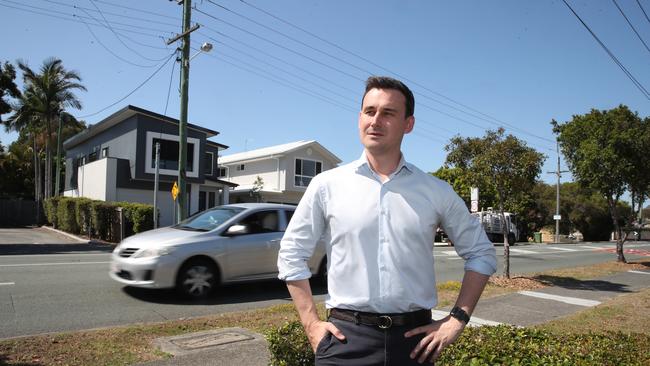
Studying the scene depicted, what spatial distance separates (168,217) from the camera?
27156mm

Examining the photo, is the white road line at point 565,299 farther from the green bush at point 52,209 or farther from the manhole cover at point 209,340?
the green bush at point 52,209

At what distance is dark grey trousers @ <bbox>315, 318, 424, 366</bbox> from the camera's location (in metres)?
2.07

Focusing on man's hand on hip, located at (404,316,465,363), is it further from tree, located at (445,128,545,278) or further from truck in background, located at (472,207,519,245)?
truck in background, located at (472,207,519,245)

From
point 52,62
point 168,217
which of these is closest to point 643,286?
point 168,217

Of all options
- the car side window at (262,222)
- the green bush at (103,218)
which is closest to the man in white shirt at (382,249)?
the car side window at (262,222)

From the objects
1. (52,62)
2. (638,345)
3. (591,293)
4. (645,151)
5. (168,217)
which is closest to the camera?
(638,345)

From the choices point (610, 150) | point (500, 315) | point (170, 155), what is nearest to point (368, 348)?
point (500, 315)

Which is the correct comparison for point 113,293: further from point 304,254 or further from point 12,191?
point 12,191

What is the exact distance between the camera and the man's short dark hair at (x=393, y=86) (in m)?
2.31

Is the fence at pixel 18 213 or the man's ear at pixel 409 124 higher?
the man's ear at pixel 409 124

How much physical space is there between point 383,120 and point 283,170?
33171 mm

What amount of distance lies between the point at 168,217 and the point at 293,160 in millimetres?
11237

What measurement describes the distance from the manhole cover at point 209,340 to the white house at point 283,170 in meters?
28.7

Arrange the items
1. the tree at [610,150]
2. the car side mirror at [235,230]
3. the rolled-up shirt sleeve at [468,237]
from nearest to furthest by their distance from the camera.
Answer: the rolled-up shirt sleeve at [468,237]
the car side mirror at [235,230]
the tree at [610,150]
